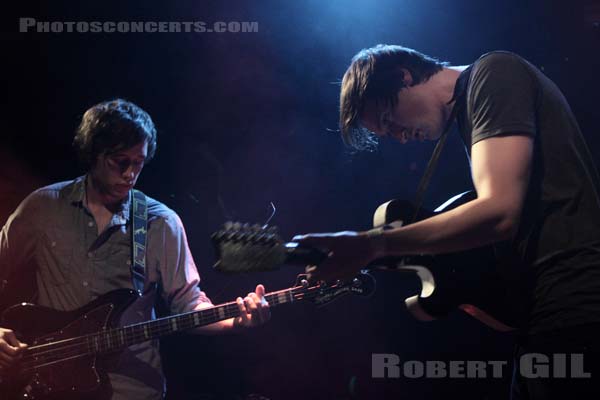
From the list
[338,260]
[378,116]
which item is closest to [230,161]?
[378,116]

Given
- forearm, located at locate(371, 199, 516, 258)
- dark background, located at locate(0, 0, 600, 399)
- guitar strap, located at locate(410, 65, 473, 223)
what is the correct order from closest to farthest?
forearm, located at locate(371, 199, 516, 258)
guitar strap, located at locate(410, 65, 473, 223)
dark background, located at locate(0, 0, 600, 399)

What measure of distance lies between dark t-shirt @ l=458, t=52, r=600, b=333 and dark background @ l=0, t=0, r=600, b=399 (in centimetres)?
271

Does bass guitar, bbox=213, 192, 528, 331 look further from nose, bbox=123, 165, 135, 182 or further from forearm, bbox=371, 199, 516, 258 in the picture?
nose, bbox=123, 165, 135, 182

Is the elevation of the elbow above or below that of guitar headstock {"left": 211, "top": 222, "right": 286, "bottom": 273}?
above

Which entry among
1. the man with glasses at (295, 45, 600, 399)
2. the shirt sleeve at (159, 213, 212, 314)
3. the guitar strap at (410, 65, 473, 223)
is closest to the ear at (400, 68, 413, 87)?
the guitar strap at (410, 65, 473, 223)

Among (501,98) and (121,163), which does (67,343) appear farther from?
(501,98)

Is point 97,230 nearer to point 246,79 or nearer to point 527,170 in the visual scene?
point 246,79

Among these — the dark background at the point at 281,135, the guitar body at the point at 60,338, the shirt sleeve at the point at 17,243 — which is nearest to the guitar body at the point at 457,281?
the guitar body at the point at 60,338

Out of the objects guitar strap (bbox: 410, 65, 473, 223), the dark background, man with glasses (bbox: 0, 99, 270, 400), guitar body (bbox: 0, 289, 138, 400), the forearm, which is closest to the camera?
the forearm

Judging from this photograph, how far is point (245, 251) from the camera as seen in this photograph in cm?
172

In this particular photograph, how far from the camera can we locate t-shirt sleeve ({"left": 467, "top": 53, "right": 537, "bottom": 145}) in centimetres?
156

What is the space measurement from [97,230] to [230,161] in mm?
1388

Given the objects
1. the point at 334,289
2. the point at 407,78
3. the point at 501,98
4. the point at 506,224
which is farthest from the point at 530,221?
the point at 334,289

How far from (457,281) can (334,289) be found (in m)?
1.45
